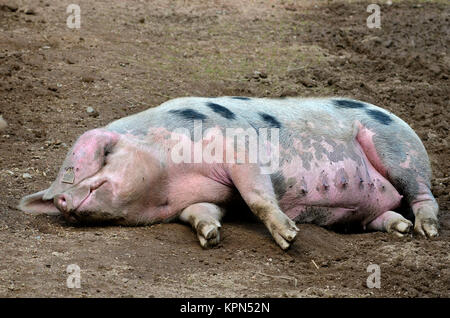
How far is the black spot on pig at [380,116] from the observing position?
6.90 metres

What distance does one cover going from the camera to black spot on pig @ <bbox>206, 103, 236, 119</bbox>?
607 cm

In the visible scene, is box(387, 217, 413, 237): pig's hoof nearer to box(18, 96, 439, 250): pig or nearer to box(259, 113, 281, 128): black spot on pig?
box(18, 96, 439, 250): pig

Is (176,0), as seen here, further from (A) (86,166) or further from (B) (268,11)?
(A) (86,166)

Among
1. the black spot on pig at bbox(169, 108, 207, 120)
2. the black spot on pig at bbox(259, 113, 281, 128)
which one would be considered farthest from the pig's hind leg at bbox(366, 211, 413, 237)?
the black spot on pig at bbox(169, 108, 207, 120)

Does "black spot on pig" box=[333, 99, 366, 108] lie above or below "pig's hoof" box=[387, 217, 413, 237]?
above

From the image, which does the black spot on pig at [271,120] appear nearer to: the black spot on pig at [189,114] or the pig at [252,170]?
the pig at [252,170]

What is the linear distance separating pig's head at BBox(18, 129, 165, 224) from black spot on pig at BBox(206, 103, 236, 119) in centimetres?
67

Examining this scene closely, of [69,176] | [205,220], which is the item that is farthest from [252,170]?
[69,176]

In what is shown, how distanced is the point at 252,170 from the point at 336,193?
0.99 m

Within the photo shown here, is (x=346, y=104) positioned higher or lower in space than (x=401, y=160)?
higher

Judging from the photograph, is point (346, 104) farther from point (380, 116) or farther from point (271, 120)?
point (271, 120)

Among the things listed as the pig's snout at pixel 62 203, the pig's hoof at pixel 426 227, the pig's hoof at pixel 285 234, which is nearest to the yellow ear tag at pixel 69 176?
the pig's snout at pixel 62 203

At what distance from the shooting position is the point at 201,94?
916 cm

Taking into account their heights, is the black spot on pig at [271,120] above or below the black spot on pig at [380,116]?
above
